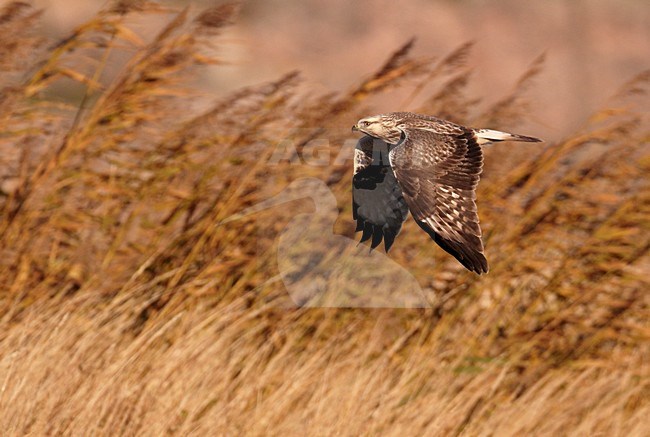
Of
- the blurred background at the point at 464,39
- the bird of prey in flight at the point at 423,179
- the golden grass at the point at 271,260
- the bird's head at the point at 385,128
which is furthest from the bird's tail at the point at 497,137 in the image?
the blurred background at the point at 464,39

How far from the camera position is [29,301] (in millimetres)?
4613

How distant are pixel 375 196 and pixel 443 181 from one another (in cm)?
26

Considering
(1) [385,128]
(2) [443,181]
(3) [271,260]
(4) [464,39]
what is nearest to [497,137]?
(2) [443,181]

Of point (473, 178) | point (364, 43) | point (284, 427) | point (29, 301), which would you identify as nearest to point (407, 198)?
point (473, 178)

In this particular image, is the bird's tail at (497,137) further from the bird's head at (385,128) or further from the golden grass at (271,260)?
the golden grass at (271,260)

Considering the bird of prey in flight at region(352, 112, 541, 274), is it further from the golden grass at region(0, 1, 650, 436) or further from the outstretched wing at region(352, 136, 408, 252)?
the golden grass at region(0, 1, 650, 436)

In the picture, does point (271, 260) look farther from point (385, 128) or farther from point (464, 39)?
point (464, 39)

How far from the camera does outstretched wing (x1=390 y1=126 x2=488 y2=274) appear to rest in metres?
→ 2.44

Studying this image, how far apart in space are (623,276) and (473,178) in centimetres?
257

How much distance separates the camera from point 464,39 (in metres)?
18.6

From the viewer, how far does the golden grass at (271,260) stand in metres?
4.23

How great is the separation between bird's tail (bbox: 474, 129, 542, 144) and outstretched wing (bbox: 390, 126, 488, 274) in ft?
0.13

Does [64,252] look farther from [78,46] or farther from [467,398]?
[467,398]

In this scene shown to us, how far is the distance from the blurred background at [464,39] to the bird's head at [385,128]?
10.2 m
